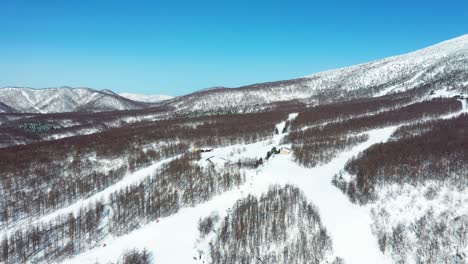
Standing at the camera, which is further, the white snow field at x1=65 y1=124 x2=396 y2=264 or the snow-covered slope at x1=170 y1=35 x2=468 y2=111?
the snow-covered slope at x1=170 y1=35 x2=468 y2=111

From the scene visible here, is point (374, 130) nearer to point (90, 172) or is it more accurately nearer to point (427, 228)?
point (427, 228)

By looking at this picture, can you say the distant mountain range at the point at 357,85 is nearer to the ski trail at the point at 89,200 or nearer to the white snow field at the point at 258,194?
the ski trail at the point at 89,200

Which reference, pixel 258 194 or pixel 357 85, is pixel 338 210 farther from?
pixel 357 85

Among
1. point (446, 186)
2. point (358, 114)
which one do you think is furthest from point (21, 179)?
point (358, 114)

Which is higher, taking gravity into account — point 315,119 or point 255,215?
point 315,119

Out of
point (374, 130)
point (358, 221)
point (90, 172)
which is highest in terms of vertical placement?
point (374, 130)

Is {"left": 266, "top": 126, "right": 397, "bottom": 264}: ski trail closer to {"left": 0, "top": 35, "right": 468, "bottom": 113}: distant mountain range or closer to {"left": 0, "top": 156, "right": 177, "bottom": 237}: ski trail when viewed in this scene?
{"left": 0, "top": 156, "right": 177, "bottom": 237}: ski trail

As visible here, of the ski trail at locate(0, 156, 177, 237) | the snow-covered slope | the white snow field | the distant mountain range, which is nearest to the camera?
the white snow field

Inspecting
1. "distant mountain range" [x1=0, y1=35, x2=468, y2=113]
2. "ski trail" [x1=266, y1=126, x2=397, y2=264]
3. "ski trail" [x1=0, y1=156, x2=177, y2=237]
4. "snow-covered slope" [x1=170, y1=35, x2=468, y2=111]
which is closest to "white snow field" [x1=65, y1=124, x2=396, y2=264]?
"ski trail" [x1=266, y1=126, x2=397, y2=264]
